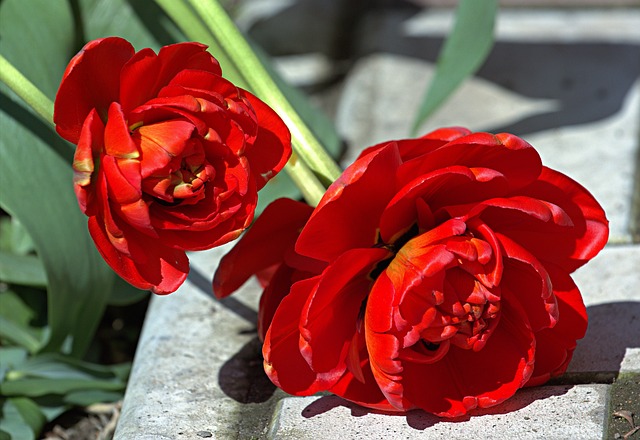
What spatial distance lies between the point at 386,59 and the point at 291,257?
100 cm

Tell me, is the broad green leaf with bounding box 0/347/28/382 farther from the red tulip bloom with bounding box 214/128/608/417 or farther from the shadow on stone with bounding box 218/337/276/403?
the red tulip bloom with bounding box 214/128/608/417

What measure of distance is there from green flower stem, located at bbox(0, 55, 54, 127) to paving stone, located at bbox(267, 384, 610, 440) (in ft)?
1.08

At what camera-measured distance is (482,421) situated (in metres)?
0.85

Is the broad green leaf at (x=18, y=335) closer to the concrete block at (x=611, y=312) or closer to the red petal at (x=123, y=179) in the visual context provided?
the red petal at (x=123, y=179)

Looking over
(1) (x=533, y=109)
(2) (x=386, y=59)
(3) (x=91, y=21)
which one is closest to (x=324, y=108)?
(2) (x=386, y=59)

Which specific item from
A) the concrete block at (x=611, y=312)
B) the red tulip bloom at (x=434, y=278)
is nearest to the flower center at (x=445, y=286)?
the red tulip bloom at (x=434, y=278)

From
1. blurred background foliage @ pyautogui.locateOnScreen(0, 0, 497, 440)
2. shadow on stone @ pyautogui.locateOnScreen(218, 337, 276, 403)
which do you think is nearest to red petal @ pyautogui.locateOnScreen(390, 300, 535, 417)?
shadow on stone @ pyautogui.locateOnScreen(218, 337, 276, 403)

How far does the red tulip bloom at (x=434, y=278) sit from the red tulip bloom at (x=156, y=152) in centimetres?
7

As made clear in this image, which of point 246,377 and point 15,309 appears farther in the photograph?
point 15,309

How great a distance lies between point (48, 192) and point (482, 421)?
495 millimetres

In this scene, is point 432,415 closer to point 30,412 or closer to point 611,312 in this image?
point 611,312

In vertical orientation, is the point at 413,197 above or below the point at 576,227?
above

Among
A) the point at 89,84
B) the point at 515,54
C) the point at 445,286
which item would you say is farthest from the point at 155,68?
the point at 515,54

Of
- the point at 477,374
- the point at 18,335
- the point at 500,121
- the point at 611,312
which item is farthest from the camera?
the point at 500,121
